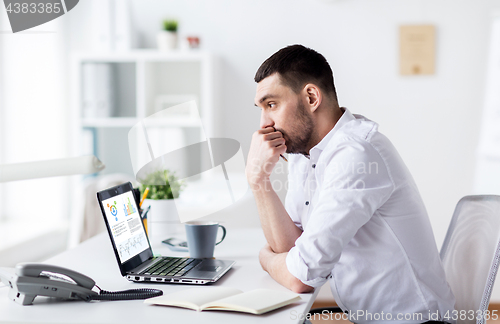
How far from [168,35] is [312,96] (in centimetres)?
170

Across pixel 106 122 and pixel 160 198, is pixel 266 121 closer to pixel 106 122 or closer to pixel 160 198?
pixel 160 198

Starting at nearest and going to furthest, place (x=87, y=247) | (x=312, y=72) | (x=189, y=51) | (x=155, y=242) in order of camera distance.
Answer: (x=312, y=72) → (x=87, y=247) → (x=155, y=242) → (x=189, y=51)

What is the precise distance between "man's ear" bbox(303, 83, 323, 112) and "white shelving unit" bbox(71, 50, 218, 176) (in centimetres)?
145

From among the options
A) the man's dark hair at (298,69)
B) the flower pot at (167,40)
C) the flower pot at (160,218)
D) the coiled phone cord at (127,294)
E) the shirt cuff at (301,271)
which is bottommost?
the flower pot at (160,218)

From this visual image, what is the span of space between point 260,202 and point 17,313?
674 mm

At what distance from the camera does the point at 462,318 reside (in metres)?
1.27

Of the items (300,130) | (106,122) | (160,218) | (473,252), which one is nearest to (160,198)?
(160,218)

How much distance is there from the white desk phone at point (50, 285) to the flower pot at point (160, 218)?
0.62 m

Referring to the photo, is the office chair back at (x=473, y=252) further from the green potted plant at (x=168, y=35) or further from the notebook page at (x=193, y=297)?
the green potted plant at (x=168, y=35)

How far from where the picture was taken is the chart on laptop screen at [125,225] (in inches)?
49.1

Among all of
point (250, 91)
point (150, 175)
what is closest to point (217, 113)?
point (250, 91)

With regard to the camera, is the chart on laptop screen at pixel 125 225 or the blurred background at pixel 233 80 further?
the blurred background at pixel 233 80

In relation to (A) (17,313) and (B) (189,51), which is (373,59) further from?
(A) (17,313)

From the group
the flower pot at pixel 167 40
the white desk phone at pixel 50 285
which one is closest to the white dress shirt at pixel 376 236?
the white desk phone at pixel 50 285
